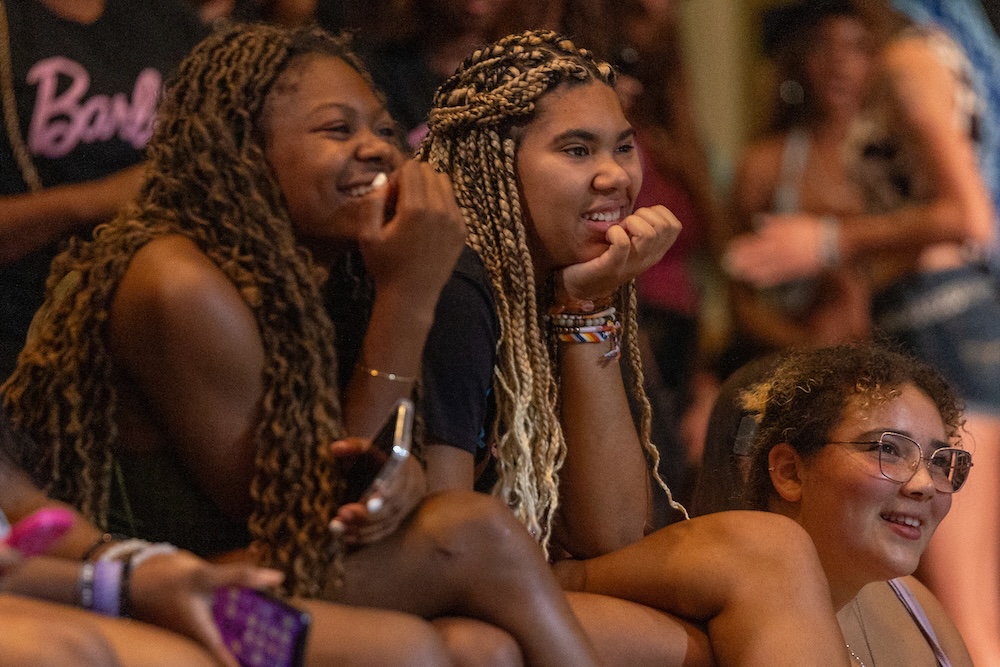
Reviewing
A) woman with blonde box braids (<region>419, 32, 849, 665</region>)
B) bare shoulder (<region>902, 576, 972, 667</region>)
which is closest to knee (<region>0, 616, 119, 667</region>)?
woman with blonde box braids (<region>419, 32, 849, 665</region>)

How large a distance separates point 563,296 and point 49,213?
84 cm

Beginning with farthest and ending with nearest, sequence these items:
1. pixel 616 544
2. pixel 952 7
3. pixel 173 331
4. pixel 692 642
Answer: pixel 952 7, pixel 616 544, pixel 692 642, pixel 173 331

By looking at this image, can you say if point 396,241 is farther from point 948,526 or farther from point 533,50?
point 948,526

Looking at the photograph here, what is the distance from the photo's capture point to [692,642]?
1.84 metres

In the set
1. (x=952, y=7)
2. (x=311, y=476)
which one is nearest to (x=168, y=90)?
(x=311, y=476)

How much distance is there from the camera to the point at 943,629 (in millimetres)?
2270

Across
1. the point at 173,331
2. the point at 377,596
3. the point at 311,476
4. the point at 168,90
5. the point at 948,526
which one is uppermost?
the point at 168,90

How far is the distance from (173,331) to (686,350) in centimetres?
196

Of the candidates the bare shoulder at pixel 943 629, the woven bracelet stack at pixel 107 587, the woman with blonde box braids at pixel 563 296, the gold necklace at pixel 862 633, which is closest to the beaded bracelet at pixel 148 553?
the woven bracelet stack at pixel 107 587

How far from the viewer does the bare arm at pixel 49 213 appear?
2.24 meters

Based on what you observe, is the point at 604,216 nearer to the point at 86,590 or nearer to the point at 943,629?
the point at 943,629

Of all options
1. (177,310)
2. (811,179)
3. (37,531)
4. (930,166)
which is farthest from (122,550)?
(930,166)

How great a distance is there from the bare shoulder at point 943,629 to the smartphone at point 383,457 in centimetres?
109

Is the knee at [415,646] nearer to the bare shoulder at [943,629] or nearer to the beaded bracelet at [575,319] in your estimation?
the beaded bracelet at [575,319]
